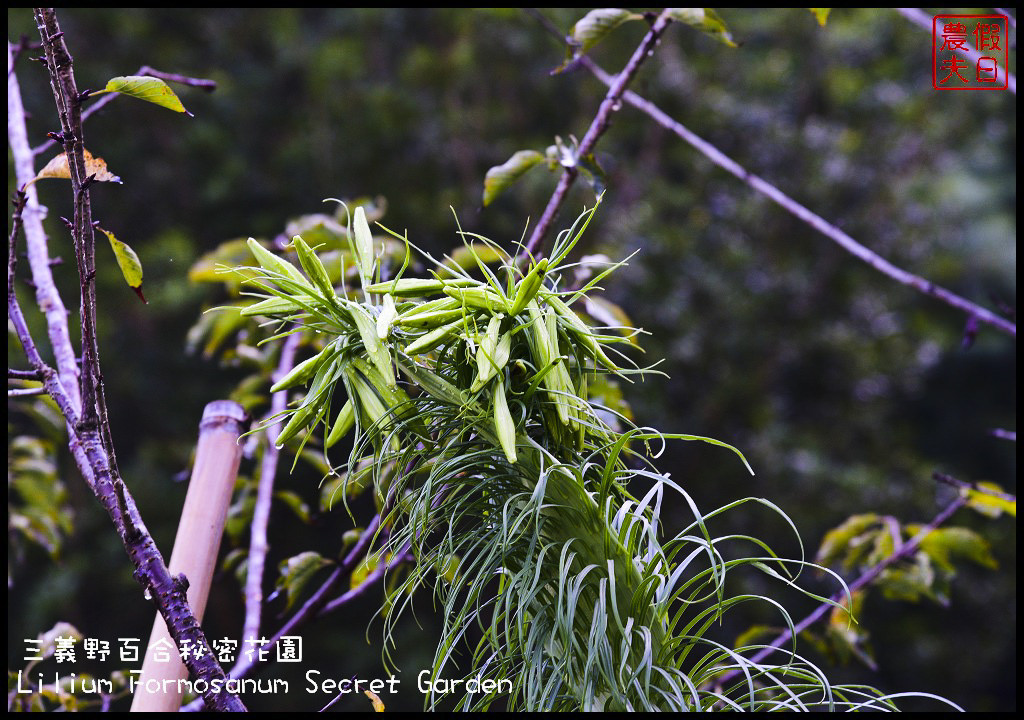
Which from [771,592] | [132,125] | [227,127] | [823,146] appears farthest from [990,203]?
[132,125]

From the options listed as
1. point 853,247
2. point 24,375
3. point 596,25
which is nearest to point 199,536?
point 24,375

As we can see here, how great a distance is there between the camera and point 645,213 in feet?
12.9

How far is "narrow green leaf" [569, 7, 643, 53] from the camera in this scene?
2.66 feet

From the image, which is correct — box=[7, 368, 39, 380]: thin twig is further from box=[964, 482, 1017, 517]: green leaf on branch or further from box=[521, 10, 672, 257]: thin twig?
box=[964, 482, 1017, 517]: green leaf on branch

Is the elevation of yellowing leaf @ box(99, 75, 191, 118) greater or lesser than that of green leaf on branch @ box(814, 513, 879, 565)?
greater

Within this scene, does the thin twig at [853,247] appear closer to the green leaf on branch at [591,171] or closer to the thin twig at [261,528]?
the green leaf on branch at [591,171]

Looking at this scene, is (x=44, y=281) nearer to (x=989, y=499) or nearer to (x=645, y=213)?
(x=989, y=499)

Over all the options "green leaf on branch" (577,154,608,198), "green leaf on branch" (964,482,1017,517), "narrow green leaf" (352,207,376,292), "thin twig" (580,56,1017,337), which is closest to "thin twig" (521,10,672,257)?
"green leaf on branch" (577,154,608,198)

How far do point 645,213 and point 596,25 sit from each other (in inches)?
125

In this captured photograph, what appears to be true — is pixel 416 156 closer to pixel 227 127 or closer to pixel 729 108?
pixel 227 127

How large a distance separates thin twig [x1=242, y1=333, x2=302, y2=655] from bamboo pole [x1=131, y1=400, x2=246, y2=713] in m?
0.07

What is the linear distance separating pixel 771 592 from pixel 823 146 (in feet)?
7.42

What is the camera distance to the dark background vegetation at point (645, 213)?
3570mm

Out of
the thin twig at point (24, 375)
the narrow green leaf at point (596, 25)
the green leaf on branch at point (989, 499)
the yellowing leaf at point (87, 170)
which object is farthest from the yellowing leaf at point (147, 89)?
the green leaf on branch at point (989, 499)
